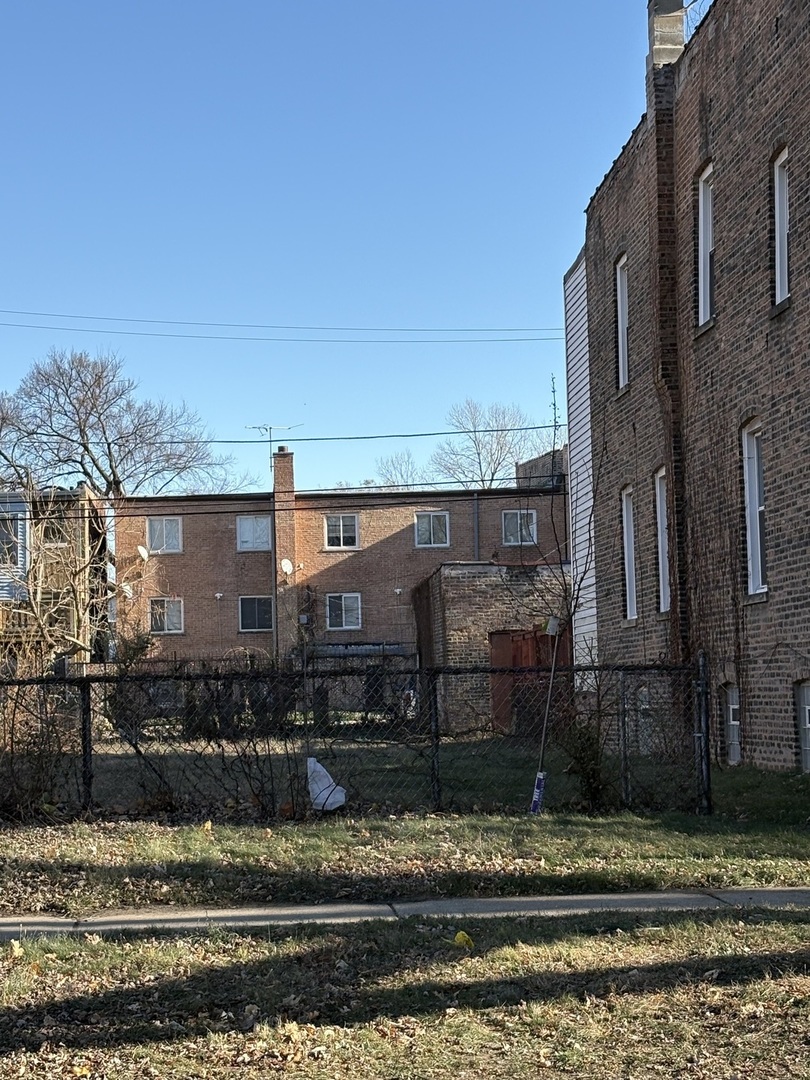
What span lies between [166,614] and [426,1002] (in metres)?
Answer: 42.0

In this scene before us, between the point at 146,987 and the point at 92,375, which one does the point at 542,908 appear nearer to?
the point at 146,987

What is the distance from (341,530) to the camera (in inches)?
1826

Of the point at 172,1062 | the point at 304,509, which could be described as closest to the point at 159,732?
the point at 172,1062

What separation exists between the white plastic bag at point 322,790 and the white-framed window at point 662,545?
7.48 metres

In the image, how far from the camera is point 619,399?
1927 cm

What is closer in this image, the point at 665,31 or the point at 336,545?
the point at 665,31

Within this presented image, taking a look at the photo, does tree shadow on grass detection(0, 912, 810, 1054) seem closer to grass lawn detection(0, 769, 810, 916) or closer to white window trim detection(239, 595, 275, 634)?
grass lawn detection(0, 769, 810, 916)

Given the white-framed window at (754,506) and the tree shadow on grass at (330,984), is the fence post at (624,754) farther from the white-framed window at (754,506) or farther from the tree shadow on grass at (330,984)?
the tree shadow on grass at (330,984)

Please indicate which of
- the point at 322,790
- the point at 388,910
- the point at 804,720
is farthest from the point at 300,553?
the point at 388,910

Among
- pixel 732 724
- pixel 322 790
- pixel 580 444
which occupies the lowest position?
pixel 322 790

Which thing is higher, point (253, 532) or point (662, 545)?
point (253, 532)

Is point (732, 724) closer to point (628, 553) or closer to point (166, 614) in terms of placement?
point (628, 553)

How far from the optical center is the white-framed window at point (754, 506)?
47.3 ft

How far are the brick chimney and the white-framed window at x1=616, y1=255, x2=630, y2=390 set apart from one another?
291 cm
